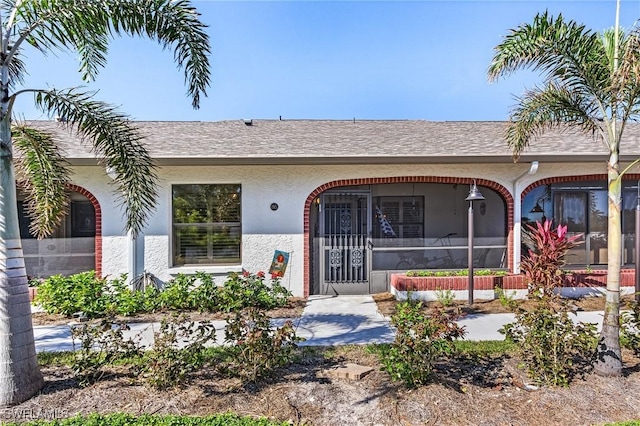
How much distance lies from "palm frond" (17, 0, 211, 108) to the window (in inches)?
148

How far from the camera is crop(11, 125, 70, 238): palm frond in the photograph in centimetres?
524

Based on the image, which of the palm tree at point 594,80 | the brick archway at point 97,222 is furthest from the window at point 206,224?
the palm tree at point 594,80

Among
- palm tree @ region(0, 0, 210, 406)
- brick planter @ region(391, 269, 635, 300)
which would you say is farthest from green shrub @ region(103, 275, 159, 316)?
brick planter @ region(391, 269, 635, 300)

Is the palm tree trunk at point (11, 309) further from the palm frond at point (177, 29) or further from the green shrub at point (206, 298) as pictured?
the green shrub at point (206, 298)

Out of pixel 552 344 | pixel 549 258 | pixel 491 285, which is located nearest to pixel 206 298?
pixel 552 344

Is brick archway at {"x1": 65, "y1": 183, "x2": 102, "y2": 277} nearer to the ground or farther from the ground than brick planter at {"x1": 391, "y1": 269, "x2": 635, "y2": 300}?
farther from the ground

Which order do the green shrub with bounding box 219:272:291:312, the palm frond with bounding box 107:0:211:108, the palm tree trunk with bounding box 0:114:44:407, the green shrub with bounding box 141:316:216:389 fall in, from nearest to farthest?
1. the palm tree trunk with bounding box 0:114:44:407
2. the green shrub with bounding box 141:316:216:389
3. the palm frond with bounding box 107:0:211:108
4. the green shrub with bounding box 219:272:291:312

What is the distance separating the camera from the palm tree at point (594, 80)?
4.55 m

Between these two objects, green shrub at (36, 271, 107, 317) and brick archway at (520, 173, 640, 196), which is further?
brick archway at (520, 173, 640, 196)

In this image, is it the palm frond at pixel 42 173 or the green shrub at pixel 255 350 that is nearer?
the green shrub at pixel 255 350

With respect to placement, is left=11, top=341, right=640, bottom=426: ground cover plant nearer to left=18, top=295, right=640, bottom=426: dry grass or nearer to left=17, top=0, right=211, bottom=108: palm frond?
left=18, top=295, right=640, bottom=426: dry grass

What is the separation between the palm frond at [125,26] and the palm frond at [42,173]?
1.30 m

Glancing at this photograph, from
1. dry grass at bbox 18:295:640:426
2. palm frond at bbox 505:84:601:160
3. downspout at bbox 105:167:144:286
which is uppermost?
palm frond at bbox 505:84:601:160

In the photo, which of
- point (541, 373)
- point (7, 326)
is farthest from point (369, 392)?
point (7, 326)
